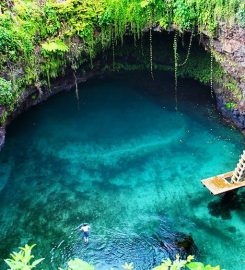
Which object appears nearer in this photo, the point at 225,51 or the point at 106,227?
the point at 106,227

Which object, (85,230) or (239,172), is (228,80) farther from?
(85,230)

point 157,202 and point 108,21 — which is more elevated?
point 108,21

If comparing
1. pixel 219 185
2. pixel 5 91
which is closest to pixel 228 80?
pixel 219 185

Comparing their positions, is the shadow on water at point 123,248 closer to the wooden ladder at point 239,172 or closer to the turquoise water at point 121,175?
the turquoise water at point 121,175

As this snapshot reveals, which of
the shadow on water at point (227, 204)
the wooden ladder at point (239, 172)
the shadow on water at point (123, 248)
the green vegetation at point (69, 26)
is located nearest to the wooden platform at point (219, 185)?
the wooden ladder at point (239, 172)

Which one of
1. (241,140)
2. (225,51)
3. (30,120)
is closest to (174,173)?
(241,140)

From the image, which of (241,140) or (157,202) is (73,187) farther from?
(241,140)
